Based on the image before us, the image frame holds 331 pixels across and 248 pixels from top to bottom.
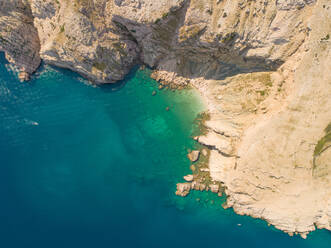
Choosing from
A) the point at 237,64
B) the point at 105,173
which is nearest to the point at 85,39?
the point at 105,173

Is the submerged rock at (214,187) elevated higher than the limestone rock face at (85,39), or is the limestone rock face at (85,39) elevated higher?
the limestone rock face at (85,39)

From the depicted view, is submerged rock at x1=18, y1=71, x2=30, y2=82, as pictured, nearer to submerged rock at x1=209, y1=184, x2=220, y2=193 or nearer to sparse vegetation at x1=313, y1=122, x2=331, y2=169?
submerged rock at x1=209, y1=184, x2=220, y2=193

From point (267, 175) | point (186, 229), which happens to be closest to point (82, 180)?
→ point (186, 229)

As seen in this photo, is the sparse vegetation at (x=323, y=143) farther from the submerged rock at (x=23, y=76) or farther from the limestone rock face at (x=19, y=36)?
the submerged rock at (x=23, y=76)

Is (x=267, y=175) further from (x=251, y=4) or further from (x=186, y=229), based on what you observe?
(x=251, y=4)

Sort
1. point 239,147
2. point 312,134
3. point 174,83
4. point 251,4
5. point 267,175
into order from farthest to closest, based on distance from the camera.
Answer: point 174,83, point 239,147, point 267,175, point 312,134, point 251,4

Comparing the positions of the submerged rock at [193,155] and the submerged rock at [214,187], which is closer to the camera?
the submerged rock at [193,155]

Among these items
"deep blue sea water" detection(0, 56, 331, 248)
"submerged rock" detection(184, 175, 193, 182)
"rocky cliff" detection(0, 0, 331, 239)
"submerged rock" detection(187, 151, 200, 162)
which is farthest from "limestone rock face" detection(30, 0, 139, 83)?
"submerged rock" detection(184, 175, 193, 182)

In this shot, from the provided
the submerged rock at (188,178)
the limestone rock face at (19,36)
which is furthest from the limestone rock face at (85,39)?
the submerged rock at (188,178)
